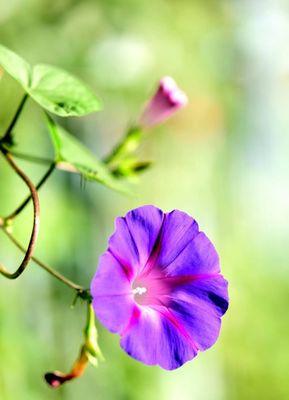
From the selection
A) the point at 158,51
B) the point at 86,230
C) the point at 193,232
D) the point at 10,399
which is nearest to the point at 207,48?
the point at 158,51

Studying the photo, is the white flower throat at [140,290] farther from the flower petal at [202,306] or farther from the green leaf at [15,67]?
the green leaf at [15,67]

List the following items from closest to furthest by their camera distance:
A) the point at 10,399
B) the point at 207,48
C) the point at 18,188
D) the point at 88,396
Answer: the point at 10,399
the point at 18,188
the point at 88,396
the point at 207,48

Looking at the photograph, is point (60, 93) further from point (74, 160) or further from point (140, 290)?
point (140, 290)

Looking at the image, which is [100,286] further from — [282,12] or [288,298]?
[288,298]

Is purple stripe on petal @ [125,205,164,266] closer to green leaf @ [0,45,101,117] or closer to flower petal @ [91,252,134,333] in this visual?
flower petal @ [91,252,134,333]

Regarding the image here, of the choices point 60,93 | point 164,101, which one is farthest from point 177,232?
point 164,101

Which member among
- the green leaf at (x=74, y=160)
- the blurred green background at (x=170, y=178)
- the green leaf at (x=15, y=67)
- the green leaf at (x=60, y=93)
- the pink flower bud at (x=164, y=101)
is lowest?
the blurred green background at (x=170, y=178)

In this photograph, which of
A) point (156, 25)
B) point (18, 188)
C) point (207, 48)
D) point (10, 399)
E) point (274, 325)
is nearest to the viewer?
point (10, 399)

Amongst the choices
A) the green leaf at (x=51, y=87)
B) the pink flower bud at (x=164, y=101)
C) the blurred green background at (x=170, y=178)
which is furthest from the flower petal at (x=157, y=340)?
the blurred green background at (x=170, y=178)
